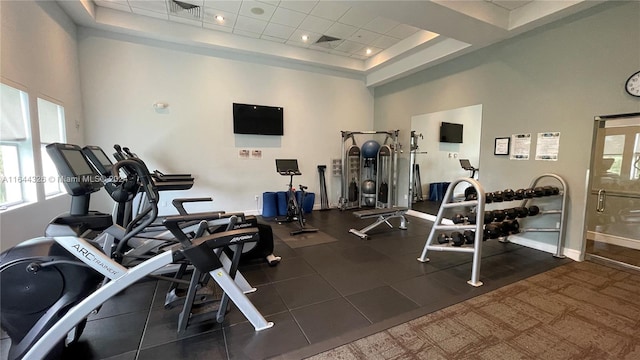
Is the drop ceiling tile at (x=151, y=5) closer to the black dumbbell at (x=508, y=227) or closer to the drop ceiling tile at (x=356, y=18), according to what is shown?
the drop ceiling tile at (x=356, y=18)

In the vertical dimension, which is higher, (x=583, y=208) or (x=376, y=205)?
(x=583, y=208)

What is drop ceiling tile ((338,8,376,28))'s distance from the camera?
4449 millimetres

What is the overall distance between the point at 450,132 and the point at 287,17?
385 centimetres

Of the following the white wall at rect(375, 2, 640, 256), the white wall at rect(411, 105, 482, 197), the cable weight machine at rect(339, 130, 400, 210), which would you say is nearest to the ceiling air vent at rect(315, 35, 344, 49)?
the cable weight machine at rect(339, 130, 400, 210)

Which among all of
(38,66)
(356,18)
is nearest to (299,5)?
(356,18)

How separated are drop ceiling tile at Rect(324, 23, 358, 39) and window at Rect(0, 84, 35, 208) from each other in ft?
15.0

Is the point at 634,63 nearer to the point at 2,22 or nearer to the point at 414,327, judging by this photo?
the point at 414,327

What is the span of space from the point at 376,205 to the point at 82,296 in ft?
19.9

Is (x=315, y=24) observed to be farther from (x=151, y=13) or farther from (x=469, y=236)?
(x=469, y=236)

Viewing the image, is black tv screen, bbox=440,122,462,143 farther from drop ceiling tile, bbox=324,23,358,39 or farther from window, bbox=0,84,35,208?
window, bbox=0,84,35,208

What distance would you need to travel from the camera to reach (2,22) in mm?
2660

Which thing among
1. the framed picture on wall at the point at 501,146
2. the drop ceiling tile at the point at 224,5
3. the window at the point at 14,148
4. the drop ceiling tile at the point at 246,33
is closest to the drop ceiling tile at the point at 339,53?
the drop ceiling tile at the point at 246,33

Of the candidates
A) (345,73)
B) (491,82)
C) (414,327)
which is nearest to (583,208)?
(491,82)

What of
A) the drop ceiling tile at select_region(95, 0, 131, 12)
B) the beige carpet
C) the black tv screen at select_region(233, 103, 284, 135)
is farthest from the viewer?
the black tv screen at select_region(233, 103, 284, 135)
